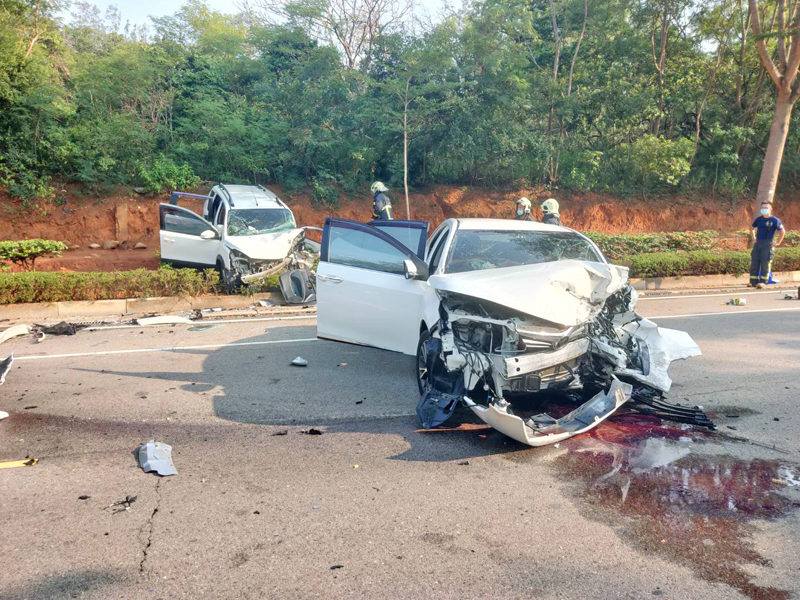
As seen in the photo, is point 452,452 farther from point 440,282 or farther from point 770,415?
point 770,415

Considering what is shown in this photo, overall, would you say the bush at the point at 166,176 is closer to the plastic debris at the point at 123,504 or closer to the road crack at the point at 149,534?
the road crack at the point at 149,534

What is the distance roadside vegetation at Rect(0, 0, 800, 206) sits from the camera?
66.5ft

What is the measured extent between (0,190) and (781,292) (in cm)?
2200

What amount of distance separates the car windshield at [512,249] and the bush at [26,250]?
44.8ft

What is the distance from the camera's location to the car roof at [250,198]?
1405 cm

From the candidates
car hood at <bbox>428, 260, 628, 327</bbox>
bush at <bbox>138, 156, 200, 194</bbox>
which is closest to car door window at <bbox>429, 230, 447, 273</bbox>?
car hood at <bbox>428, 260, 628, 327</bbox>

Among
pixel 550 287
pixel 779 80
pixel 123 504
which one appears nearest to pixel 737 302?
pixel 550 287

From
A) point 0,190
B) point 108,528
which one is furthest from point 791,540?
point 0,190

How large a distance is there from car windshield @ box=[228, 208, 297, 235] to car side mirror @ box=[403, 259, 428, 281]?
770cm

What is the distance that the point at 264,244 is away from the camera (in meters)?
13.0

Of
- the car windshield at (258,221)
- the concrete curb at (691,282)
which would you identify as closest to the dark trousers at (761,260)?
the concrete curb at (691,282)

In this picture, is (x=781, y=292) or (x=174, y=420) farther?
(x=781, y=292)

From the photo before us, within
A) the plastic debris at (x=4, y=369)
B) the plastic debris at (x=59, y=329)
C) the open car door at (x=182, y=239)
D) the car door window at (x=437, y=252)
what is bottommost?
the plastic debris at (x=59, y=329)

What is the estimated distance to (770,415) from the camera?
5.82m
